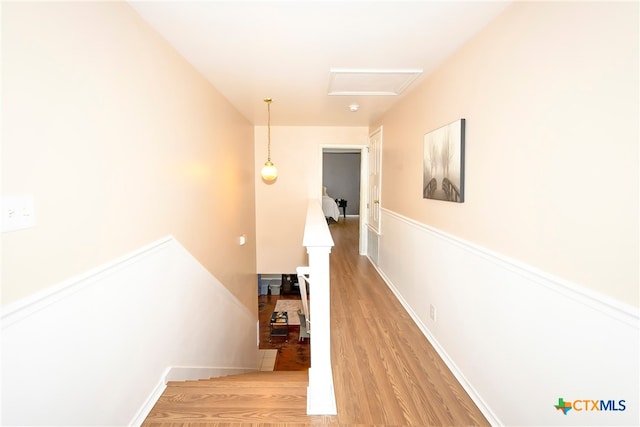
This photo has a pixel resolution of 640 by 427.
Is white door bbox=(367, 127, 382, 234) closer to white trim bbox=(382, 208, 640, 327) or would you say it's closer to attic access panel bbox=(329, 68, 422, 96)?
attic access panel bbox=(329, 68, 422, 96)

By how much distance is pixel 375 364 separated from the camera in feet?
7.69

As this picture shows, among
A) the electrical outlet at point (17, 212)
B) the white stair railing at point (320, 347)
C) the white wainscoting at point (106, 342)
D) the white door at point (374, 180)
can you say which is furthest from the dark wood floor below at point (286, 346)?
the electrical outlet at point (17, 212)

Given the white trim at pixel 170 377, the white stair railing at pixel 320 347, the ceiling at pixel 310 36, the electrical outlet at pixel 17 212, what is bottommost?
the white trim at pixel 170 377

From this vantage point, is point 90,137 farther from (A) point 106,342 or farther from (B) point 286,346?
(B) point 286,346

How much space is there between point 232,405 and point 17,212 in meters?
1.61

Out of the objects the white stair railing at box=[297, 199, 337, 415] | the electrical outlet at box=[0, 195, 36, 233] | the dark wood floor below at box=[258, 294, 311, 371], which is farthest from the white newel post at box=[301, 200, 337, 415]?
the dark wood floor below at box=[258, 294, 311, 371]

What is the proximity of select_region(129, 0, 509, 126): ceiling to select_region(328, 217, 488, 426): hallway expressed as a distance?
2.40m

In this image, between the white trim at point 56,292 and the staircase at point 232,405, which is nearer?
the white trim at point 56,292

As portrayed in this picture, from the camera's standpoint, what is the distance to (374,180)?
5.02 m

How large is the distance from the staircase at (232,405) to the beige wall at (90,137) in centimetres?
108

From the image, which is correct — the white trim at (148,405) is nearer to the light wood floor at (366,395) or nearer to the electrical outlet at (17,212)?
the light wood floor at (366,395)

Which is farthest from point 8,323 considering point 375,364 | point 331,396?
point 375,364

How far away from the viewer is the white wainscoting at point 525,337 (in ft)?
3.76

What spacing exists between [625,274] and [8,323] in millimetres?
2230
